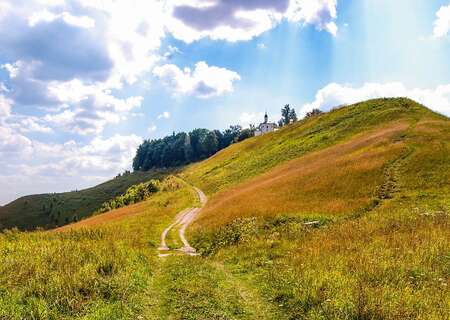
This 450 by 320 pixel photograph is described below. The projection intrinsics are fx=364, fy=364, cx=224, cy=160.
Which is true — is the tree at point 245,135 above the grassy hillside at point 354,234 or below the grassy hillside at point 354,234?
above

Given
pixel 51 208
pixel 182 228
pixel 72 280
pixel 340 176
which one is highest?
pixel 51 208

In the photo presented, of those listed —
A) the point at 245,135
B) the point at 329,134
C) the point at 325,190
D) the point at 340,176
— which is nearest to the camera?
the point at 325,190

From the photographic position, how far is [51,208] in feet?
472

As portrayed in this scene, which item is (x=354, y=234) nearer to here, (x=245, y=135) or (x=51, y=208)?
(x=51, y=208)

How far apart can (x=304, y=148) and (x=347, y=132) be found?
27.9 feet

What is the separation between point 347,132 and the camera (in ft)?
226

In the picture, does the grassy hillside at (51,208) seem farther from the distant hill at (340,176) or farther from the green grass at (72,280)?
the green grass at (72,280)

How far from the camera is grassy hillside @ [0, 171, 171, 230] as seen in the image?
130m

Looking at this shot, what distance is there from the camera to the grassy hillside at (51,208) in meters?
130

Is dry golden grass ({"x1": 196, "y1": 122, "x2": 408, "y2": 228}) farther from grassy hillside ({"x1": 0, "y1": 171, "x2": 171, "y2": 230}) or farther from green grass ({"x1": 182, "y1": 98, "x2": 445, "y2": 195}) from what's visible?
grassy hillside ({"x1": 0, "y1": 171, "x2": 171, "y2": 230})

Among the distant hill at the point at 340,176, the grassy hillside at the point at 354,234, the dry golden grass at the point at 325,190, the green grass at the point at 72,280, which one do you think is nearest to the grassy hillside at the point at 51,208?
the distant hill at the point at 340,176

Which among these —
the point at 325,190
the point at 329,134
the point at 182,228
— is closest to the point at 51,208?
the point at 329,134

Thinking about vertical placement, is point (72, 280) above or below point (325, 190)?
above

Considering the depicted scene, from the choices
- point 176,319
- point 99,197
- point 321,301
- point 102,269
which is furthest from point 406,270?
point 99,197
